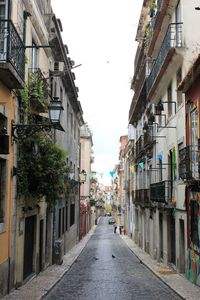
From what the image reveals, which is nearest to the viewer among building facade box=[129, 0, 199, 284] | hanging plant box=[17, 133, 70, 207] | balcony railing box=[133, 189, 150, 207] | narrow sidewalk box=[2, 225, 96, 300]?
narrow sidewalk box=[2, 225, 96, 300]

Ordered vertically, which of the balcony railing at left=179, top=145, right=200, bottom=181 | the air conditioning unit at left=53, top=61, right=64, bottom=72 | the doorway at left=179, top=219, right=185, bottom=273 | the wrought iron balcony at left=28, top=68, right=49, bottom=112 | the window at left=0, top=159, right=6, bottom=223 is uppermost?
the air conditioning unit at left=53, top=61, right=64, bottom=72

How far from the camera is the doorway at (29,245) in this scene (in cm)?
1599

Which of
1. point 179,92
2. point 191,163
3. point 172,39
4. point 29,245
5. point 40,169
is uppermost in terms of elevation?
point 172,39

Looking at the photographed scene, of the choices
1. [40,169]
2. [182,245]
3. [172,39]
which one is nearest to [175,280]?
[182,245]

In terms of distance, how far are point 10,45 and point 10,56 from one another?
24cm

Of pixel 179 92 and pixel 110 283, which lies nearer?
pixel 110 283

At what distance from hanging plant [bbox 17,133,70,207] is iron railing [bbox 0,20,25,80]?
10.3 ft

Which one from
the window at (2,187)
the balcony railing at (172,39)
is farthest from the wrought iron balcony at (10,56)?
the balcony railing at (172,39)

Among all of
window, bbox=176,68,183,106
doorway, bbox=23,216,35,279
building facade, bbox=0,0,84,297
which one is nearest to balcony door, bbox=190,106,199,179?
window, bbox=176,68,183,106

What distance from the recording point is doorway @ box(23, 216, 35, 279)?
1599cm

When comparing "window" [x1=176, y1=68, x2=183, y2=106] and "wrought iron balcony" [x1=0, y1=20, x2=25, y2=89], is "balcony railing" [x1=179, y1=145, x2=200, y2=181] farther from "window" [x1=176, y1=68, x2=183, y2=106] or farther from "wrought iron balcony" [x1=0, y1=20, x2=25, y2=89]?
"wrought iron balcony" [x1=0, y1=20, x2=25, y2=89]

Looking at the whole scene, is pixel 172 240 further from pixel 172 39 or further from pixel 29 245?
pixel 172 39

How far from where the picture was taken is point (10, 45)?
10.9m

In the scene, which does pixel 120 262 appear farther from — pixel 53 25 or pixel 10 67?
pixel 10 67
